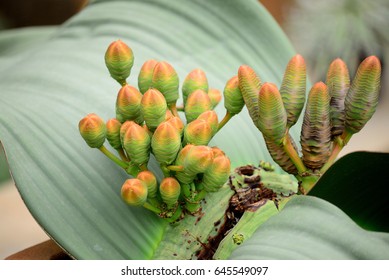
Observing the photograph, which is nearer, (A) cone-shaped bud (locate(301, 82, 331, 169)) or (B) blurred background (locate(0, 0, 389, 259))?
(A) cone-shaped bud (locate(301, 82, 331, 169))

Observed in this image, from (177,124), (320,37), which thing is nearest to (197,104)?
(177,124)

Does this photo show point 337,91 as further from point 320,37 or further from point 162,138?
point 320,37

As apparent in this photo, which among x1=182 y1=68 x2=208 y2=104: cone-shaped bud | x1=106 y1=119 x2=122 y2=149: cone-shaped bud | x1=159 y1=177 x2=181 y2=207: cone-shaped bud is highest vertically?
x1=182 y1=68 x2=208 y2=104: cone-shaped bud

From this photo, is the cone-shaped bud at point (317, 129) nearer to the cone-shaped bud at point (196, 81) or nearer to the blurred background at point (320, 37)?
the cone-shaped bud at point (196, 81)

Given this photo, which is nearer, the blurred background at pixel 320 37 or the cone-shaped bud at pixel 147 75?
the cone-shaped bud at pixel 147 75

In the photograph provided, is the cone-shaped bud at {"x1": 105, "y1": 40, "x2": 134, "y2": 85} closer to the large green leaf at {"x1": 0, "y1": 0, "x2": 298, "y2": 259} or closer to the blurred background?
the large green leaf at {"x1": 0, "y1": 0, "x2": 298, "y2": 259}

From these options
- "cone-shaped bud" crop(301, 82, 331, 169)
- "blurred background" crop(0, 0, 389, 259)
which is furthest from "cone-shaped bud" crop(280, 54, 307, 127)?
"blurred background" crop(0, 0, 389, 259)

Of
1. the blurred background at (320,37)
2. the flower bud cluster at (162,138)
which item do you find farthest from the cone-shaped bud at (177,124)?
the blurred background at (320,37)
